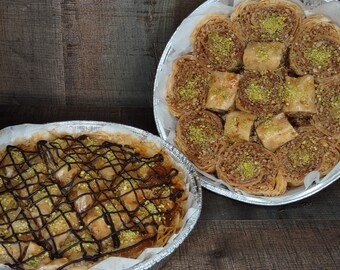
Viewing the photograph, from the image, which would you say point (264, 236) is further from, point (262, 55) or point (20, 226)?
point (20, 226)

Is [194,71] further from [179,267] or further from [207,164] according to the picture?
[179,267]

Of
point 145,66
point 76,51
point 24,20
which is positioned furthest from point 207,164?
point 24,20

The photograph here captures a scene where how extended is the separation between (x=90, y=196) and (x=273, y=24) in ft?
2.24

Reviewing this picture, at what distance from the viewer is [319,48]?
4.61 ft

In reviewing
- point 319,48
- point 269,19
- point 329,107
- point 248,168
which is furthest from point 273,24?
point 248,168

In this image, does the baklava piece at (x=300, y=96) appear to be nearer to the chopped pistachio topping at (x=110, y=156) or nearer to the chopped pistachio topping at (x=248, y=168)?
the chopped pistachio topping at (x=248, y=168)

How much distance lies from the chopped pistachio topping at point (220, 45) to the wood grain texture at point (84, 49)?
242 mm

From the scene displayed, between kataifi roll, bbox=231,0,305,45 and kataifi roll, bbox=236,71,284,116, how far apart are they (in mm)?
107

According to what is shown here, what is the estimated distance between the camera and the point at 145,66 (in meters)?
1.78

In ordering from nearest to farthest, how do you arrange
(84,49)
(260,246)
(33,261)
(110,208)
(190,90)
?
1. (33,261)
2. (110,208)
3. (260,246)
4. (190,90)
5. (84,49)

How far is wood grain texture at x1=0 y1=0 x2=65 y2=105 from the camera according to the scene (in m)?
1.63

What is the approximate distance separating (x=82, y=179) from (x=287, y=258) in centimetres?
57

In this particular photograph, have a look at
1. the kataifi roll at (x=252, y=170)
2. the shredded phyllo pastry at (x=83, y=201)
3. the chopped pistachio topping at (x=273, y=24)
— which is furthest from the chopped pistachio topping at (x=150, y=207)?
the chopped pistachio topping at (x=273, y=24)

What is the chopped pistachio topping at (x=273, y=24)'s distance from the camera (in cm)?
143
